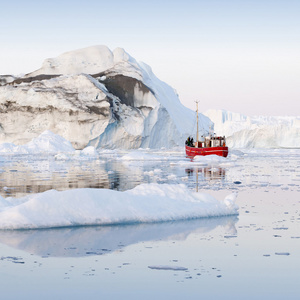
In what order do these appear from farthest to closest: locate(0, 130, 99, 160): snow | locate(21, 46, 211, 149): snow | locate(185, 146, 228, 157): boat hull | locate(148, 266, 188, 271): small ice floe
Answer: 1. locate(21, 46, 211, 149): snow
2. locate(0, 130, 99, 160): snow
3. locate(185, 146, 228, 157): boat hull
4. locate(148, 266, 188, 271): small ice floe

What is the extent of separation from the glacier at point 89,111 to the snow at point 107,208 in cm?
3663

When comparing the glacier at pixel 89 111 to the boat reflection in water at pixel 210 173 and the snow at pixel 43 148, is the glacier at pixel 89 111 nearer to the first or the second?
the snow at pixel 43 148

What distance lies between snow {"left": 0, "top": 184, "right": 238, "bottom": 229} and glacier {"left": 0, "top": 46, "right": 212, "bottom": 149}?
36628mm

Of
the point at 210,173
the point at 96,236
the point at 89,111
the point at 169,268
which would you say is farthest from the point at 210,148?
the point at 169,268

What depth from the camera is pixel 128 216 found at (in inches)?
269

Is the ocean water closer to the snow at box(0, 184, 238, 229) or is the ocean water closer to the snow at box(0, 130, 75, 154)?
the snow at box(0, 184, 238, 229)

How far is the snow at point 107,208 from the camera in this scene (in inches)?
256

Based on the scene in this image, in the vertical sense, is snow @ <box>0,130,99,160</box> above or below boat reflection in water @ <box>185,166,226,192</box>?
above

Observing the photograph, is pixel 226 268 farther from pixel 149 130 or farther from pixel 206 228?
pixel 149 130

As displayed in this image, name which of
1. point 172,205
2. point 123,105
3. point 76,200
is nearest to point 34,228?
point 76,200

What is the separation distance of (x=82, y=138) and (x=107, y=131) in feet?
8.54

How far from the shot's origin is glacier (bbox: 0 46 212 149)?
44344 mm

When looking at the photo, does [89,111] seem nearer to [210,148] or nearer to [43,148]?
[43,148]

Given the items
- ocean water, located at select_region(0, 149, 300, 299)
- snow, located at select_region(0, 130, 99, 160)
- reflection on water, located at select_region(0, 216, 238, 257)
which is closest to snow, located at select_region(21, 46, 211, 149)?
snow, located at select_region(0, 130, 99, 160)
